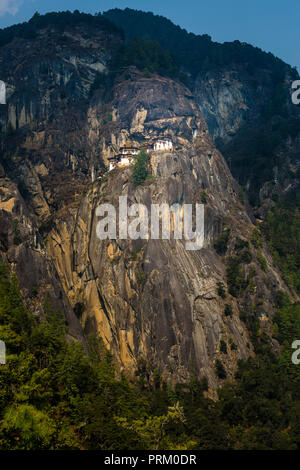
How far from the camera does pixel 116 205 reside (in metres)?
74.1

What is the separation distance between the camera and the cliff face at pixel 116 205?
66375 millimetres

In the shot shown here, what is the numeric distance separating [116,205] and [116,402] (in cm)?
3654

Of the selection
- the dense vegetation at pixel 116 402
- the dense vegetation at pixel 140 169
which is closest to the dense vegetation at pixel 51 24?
the dense vegetation at pixel 140 169

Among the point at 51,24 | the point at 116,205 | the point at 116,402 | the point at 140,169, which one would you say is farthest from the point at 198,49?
the point at 116,402

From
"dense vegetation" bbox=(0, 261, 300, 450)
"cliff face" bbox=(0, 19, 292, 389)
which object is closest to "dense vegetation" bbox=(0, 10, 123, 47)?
"cliff face" bbox=(0, 19, 292, 389)

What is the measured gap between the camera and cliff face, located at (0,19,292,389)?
66375 millimetres

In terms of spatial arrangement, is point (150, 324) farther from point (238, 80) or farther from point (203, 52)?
point (203, 52)

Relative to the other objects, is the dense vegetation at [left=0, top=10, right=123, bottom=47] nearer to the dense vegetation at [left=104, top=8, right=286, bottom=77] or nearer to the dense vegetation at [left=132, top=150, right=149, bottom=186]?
the dense vegetation at [left=104, top=8, right=286, bottom=77]

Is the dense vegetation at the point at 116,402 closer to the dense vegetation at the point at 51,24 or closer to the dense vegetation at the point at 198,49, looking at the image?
the dense vegetation at the point at 51,24

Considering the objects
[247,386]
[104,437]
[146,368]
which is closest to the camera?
[104,437]

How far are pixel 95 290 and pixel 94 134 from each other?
3406cm

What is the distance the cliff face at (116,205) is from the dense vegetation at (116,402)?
436cm
